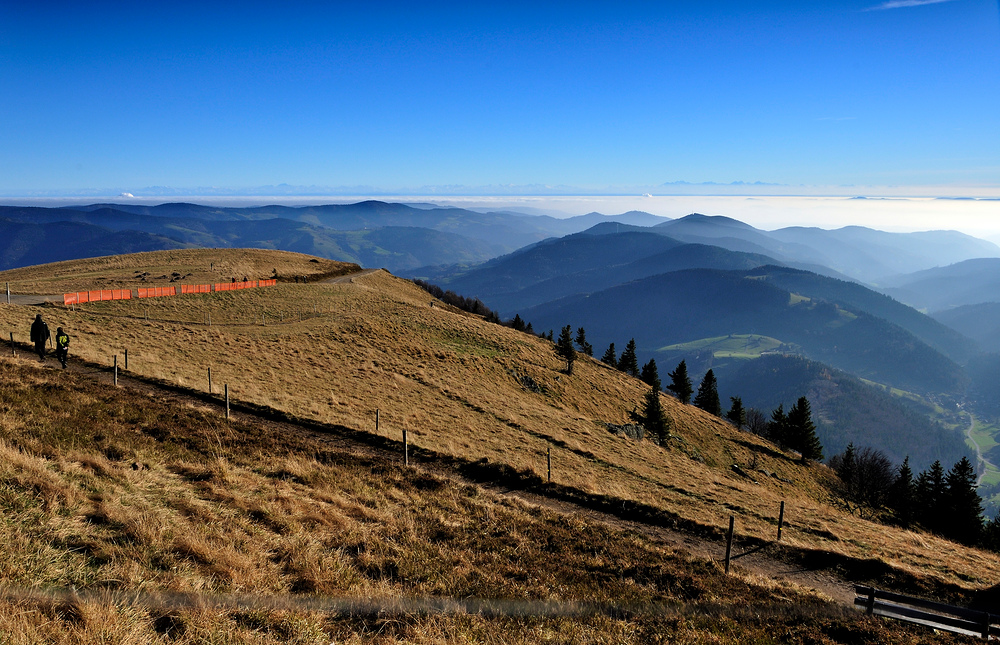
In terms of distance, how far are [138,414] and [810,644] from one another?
1863 centimetres

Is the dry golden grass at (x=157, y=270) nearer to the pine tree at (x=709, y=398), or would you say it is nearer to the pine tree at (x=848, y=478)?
the pine tree at (x=709, y=398)

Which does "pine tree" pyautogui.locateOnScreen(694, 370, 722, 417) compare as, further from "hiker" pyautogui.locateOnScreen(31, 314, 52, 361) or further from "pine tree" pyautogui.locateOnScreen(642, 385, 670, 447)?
"hiker" pyautogui.locateOnScreen(31, 314, 52, 361)

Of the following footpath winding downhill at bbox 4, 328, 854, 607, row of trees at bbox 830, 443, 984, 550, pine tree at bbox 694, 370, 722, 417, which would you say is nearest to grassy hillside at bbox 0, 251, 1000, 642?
footpath winding downhill at bbox 4, 328, 854, 607

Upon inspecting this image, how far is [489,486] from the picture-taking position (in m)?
16.7

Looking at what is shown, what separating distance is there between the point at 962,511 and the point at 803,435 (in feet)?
53.7

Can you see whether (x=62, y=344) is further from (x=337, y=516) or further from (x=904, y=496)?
(x=904, y=496)

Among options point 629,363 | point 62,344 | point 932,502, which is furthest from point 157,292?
point 932,502

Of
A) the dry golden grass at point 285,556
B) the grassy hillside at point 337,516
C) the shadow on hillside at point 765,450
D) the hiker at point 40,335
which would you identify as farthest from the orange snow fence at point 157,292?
the shadow on hillside at point 765,450

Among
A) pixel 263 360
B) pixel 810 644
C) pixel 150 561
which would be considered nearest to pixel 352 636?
pixel 150 561

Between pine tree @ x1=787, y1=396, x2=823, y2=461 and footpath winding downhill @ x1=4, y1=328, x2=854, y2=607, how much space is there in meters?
54.0

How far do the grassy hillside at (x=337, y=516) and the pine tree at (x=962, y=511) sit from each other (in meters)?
37.1

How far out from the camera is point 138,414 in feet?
47.5

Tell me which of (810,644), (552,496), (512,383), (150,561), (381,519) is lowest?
(512,383)

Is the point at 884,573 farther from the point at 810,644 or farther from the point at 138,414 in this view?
the point at 138,414
